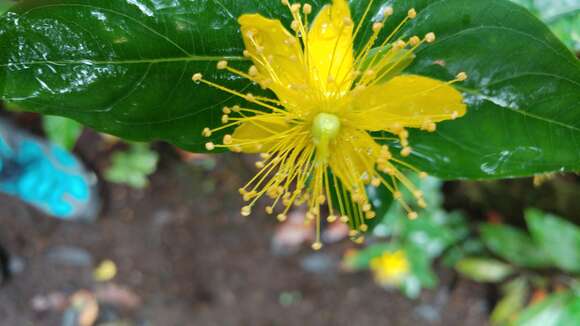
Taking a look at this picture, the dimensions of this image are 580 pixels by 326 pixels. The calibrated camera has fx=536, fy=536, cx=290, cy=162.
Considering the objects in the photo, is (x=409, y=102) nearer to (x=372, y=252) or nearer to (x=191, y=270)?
(x=372, y=252)

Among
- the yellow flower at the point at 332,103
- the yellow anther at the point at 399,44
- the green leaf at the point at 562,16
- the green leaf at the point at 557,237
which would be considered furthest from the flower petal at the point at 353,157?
the green leaf at the point at 557,237

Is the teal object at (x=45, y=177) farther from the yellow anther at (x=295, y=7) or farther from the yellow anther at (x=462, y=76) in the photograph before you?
the yellow anther at (x=462, y=76)

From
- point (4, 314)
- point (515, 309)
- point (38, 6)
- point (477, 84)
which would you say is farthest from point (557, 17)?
point (4, 314)

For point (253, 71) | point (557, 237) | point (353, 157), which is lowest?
point (557, 237)

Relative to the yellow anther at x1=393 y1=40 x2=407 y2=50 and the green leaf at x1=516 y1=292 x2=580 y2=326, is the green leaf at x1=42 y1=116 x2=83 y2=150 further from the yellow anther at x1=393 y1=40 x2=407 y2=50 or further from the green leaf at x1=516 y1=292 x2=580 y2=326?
the green leaf at x1=516 y1=292 x2=580 y2=326

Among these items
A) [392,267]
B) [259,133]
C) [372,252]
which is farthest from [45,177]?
[259,133]

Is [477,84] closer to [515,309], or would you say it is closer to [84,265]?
[515,309]
